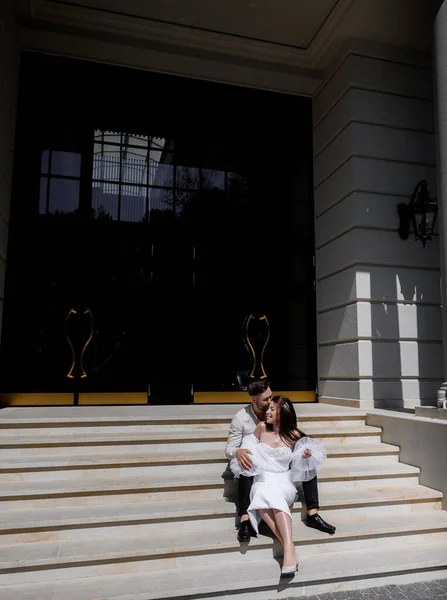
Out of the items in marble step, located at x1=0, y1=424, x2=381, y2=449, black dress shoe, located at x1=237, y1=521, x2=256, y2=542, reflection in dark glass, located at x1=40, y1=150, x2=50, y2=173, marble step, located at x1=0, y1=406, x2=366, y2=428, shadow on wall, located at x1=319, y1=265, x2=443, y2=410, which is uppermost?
reflection in dark glass, located at x1=40, y1=150, x2=50, y2=173

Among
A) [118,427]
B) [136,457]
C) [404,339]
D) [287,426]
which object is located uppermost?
[404,339]

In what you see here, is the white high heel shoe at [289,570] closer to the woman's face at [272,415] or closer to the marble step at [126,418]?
the woman's face at [272,415]

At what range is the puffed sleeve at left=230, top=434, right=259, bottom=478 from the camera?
4098mm

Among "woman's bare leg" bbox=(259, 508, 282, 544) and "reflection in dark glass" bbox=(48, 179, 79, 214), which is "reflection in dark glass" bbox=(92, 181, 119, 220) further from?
"woman's bare leg" bbox=(259, 508, 282, 544)

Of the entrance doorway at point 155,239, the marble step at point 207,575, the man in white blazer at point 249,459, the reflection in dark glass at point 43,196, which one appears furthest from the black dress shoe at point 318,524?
the reflection in dark glass at point 43,196

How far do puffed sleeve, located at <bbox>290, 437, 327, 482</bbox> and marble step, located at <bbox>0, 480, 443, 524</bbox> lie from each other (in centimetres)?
34

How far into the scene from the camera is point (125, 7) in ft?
23.0

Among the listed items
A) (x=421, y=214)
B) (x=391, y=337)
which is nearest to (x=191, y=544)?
(x=391, y=337)

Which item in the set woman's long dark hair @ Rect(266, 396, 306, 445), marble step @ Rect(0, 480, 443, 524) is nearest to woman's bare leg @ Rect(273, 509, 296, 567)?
marble step @ Rect(0, 480, 443, 524)

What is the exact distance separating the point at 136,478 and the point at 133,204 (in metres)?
4.71

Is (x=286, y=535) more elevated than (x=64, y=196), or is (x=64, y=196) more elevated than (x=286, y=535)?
(x=64, y=196)

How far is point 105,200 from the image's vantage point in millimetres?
7754

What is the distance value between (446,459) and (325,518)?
136 centimetres

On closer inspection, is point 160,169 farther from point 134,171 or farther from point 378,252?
point 378,252
